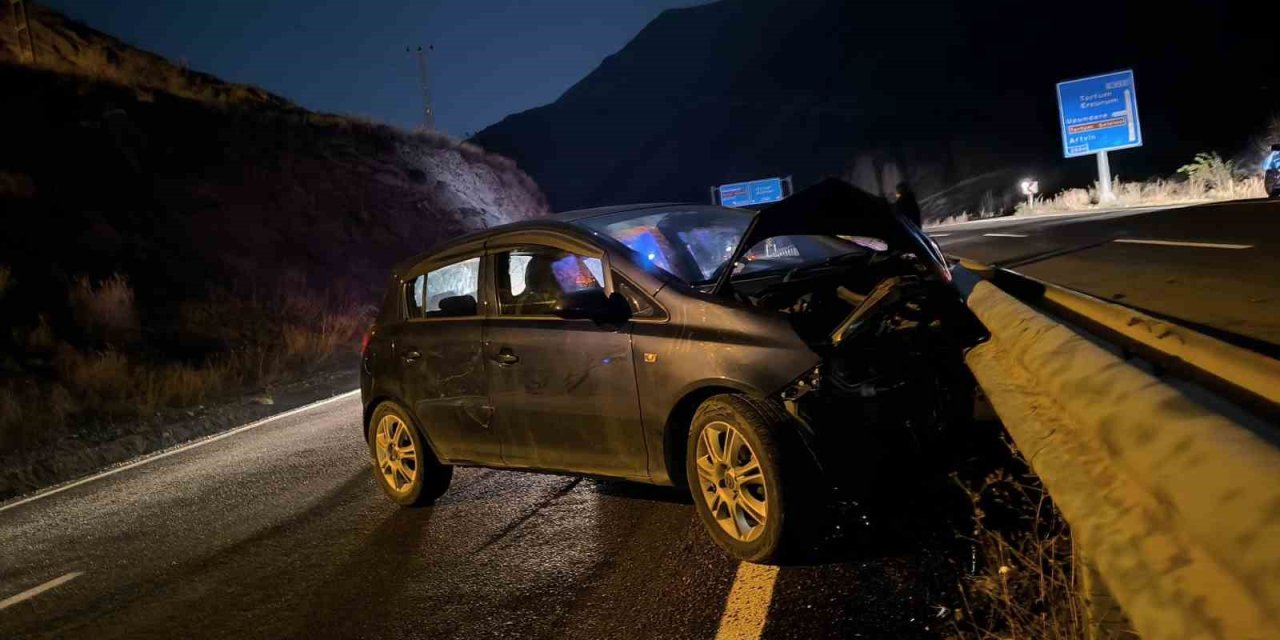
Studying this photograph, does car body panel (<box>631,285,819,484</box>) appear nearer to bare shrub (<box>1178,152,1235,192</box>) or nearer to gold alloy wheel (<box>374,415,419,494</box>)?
gold alloy wheel (<box>374,415,419,494</box>)

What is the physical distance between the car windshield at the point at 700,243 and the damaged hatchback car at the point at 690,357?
2cm

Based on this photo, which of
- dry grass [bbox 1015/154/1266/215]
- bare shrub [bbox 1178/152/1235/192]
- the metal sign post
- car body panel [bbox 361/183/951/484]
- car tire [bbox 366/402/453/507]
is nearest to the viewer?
car body panel [bbox 361/183/951/484]

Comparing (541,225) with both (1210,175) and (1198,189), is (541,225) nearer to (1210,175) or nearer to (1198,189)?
(1198,189)

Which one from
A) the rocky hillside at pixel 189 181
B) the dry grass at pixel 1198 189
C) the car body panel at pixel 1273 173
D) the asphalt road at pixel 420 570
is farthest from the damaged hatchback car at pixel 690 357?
the dry grass at pixel 1198 189

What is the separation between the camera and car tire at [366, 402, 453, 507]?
238 inches

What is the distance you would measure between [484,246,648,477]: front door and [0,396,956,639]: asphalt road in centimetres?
46

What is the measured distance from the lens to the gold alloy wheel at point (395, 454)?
613 centimetres

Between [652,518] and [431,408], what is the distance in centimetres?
166

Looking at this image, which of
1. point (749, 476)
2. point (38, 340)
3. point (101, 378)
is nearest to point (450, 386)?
point (749, 476)

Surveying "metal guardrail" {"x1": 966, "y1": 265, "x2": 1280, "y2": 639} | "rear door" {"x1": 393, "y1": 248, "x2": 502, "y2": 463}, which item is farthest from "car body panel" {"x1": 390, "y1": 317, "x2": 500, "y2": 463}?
"metal guardrail" {"x1": 966, "y1": 265, "x2": 1280, "y2": 639}

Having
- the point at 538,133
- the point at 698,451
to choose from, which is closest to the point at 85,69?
the point at 698,451

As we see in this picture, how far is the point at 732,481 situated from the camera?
13.6 feet

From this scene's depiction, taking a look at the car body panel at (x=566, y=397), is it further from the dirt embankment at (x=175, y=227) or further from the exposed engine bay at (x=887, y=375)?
the dirt embankment at (x=175, y=227)

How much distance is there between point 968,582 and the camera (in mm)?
3457
